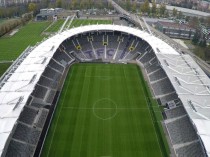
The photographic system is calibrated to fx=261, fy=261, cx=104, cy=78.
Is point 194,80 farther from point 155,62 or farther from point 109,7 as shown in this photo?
point 109,7

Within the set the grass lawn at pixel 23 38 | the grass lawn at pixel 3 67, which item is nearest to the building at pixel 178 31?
the grass lawn at pixel 23 38

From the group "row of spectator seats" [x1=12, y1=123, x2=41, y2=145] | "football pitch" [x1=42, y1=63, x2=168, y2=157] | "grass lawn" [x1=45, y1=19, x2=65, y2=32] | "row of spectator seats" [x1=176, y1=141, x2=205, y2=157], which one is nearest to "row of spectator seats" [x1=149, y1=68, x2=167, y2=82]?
"football pitch" [x1=42, y1=63, x2=168, y2=157]

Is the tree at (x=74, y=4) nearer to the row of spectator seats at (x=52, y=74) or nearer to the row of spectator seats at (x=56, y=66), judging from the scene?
the row of spectator seats at (x=56, y=66)

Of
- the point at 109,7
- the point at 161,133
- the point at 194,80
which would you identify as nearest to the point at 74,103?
the point at 161,133

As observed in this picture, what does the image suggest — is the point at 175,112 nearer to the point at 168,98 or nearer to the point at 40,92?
the point at 168,98

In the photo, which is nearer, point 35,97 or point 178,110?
point 178,110

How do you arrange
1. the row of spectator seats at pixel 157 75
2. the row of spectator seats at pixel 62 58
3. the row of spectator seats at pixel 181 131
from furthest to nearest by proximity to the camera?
the row of spectator seats at pixel 62 58
the row of spectator seats at pixel 157 75
the row of spectator seats at pixel 181 131

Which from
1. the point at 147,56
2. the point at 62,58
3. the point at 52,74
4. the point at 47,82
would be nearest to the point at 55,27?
the point at 62,58

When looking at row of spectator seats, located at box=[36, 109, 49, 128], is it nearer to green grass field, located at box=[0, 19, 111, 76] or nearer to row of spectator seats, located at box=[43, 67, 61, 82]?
row of spectator seats, located at box=[43, 67, 61, 82]
